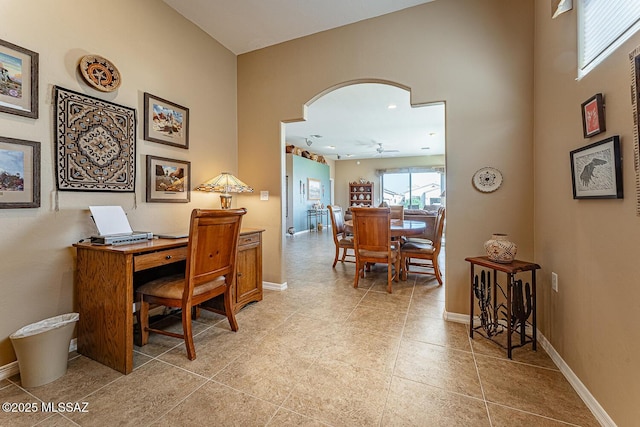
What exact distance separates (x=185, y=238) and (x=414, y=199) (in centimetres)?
959

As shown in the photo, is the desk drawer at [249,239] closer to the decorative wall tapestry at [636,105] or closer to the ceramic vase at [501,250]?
the ceramic vase at [501,250]

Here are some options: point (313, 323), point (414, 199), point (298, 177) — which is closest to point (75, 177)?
point (313, 323)

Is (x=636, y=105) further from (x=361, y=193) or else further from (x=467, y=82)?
(x=361, y=193)

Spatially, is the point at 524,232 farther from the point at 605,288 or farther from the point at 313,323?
the point at 313,323

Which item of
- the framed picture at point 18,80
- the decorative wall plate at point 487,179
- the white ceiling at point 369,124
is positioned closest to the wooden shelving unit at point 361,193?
the white ceiling at point 369,124

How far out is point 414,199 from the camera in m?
10.3

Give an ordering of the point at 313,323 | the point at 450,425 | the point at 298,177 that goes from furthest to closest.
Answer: the point at 298,177 < the point at 313,323 < the point at 450,425

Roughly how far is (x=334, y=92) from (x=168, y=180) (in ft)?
9.49

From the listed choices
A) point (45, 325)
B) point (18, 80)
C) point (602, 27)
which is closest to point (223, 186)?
point (18, 80)

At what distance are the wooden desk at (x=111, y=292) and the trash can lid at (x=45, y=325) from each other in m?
0.09

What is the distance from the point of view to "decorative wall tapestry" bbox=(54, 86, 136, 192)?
1805 mm

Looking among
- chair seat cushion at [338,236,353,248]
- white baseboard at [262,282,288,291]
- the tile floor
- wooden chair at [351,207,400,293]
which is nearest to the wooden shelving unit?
chair seat cushion at [338,236,353,248]

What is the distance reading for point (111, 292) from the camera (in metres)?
1.66

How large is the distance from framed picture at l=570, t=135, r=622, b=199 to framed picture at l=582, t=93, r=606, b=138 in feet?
0.23
